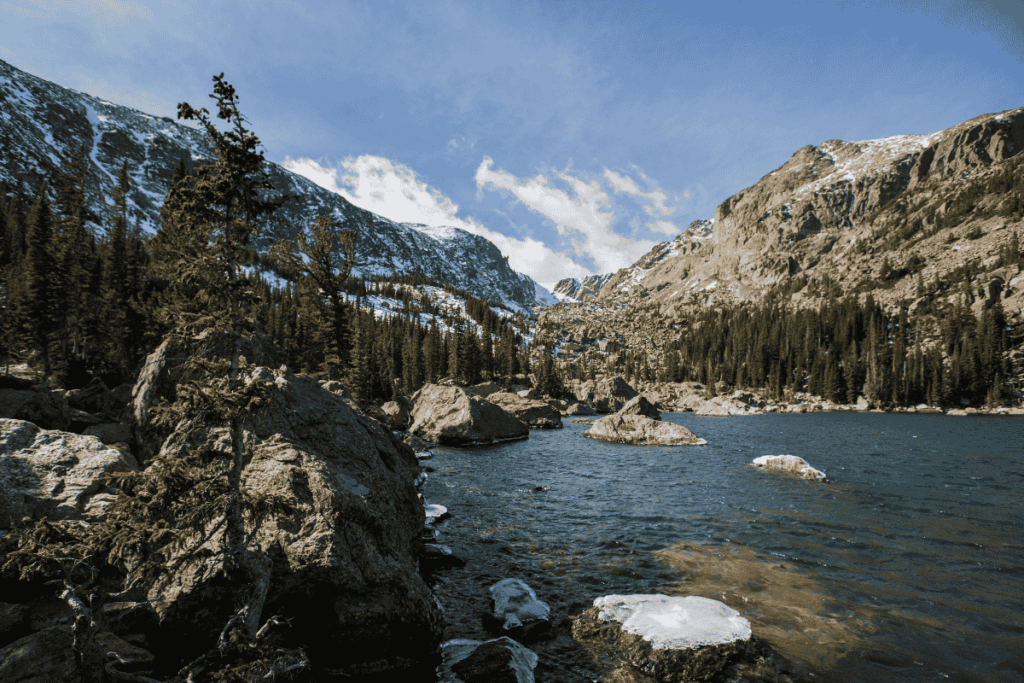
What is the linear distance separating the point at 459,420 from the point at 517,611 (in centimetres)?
3208

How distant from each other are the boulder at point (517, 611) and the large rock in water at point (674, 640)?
2.78 feet

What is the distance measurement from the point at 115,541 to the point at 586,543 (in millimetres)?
12794

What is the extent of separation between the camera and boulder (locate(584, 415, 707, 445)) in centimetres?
3959

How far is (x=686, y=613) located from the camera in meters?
8.99

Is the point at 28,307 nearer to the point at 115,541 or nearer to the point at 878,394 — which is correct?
the point at 115,541

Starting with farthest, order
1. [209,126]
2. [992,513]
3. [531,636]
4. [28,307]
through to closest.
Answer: [28,307], [992,513], [531,636], [209,126]

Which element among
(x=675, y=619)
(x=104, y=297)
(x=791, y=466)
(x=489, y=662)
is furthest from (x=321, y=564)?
(x=104, y=297)

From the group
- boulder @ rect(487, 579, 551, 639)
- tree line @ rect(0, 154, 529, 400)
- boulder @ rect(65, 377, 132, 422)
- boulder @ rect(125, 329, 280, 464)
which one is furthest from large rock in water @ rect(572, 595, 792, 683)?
boulder @ rect(65, 377, 132, 422)

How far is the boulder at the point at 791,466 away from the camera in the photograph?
2378 centimetres

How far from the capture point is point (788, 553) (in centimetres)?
1291

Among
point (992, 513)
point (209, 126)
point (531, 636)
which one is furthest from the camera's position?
point (992, 513)

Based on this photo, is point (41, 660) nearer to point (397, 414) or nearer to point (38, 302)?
point (397, 414)

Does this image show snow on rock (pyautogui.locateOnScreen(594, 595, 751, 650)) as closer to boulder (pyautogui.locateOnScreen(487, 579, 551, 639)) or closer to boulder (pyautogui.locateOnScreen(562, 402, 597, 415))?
boulder (pyautogui.locateOnScreen(487, 579, 551, 639))

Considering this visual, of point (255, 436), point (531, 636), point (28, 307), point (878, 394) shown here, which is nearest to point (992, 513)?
point (531, 636)
